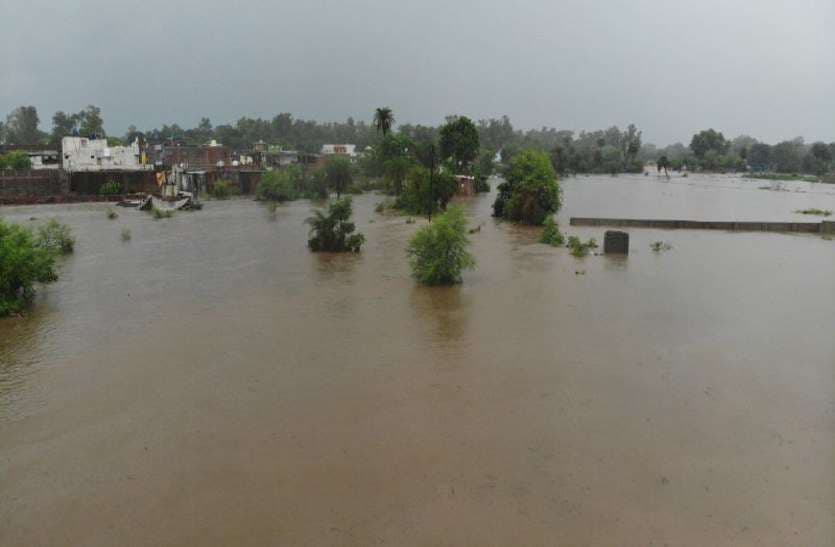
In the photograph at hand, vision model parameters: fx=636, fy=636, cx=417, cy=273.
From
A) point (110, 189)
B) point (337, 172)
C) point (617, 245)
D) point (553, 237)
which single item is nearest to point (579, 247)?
point (617, 245)

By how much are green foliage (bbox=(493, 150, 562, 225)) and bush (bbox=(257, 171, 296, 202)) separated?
21071mm

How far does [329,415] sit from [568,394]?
3621 mm

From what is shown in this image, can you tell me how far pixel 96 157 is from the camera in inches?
2232

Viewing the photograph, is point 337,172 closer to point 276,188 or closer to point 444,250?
point 276,188

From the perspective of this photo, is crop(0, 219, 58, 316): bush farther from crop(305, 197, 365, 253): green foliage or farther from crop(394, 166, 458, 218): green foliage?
crop(394, 166, 458, 218): green foliage

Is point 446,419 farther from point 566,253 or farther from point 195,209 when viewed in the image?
point 195,209

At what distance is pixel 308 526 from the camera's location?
6.39 m

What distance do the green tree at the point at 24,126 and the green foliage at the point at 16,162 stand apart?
56.1 metres

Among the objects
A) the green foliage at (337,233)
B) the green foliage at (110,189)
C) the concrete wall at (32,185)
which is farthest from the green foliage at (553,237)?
the concrete wall at (32,185)

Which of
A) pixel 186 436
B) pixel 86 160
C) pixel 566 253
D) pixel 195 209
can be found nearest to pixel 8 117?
pixel 86 160

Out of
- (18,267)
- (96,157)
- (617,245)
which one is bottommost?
(18,267)

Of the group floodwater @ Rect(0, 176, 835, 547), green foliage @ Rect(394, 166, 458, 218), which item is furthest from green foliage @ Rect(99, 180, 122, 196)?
floodwater @ Rect(0, 176, 835, 547)

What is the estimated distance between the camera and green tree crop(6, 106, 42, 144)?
105 m

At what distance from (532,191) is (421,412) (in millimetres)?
26260
